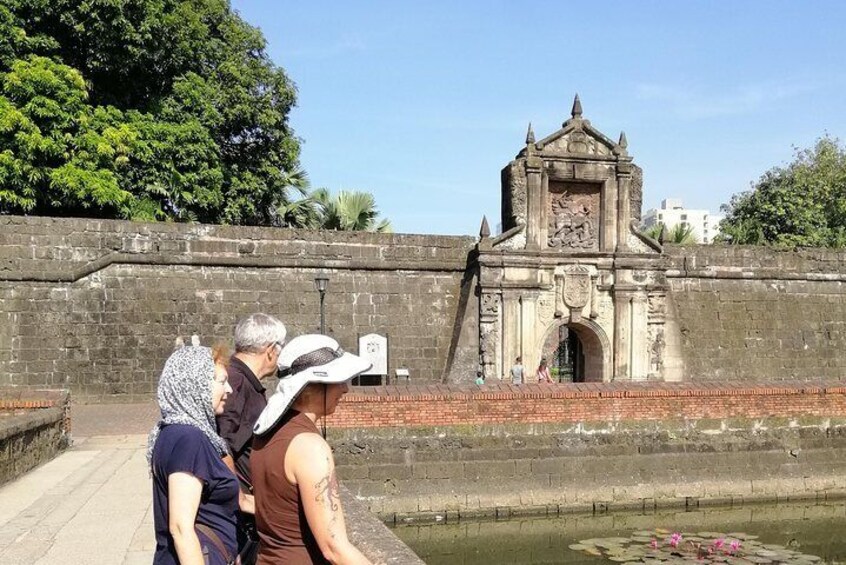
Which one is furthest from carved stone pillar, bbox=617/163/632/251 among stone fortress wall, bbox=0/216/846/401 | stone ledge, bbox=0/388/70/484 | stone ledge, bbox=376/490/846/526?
stone ledge, bbox=0/388/70/484

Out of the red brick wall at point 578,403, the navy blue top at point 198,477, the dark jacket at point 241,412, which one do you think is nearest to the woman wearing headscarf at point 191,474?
the navy blue top at point 198,477

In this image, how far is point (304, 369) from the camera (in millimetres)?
2779

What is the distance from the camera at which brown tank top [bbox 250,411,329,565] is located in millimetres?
2650

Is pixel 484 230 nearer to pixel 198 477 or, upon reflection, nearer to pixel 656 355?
pixel 656 355

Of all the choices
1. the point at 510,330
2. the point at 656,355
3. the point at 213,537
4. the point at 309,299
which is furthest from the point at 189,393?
the point at 656,355

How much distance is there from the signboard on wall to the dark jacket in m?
12.8

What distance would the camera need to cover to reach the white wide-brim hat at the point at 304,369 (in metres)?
2.72

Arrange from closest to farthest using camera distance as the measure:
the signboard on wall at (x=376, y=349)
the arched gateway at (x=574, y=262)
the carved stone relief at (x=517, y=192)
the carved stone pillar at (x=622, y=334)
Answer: the signboard on wall at (x=376, y=349) → the arched gateway at (x=574, y=262) → the carved stone relief at (x=517, y=192) → the carved stone pillar at (x=622, y=334)

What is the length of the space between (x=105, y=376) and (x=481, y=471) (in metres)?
9.02

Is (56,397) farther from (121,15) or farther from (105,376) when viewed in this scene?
(121,15)

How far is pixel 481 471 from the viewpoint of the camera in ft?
33.5

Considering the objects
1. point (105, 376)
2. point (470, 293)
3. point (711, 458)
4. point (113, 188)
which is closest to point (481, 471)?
point (711, 458)

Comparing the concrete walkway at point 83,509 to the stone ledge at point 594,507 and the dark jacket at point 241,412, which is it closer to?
the dark jacket at point 241,412

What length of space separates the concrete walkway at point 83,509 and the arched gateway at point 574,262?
27.7 feet
